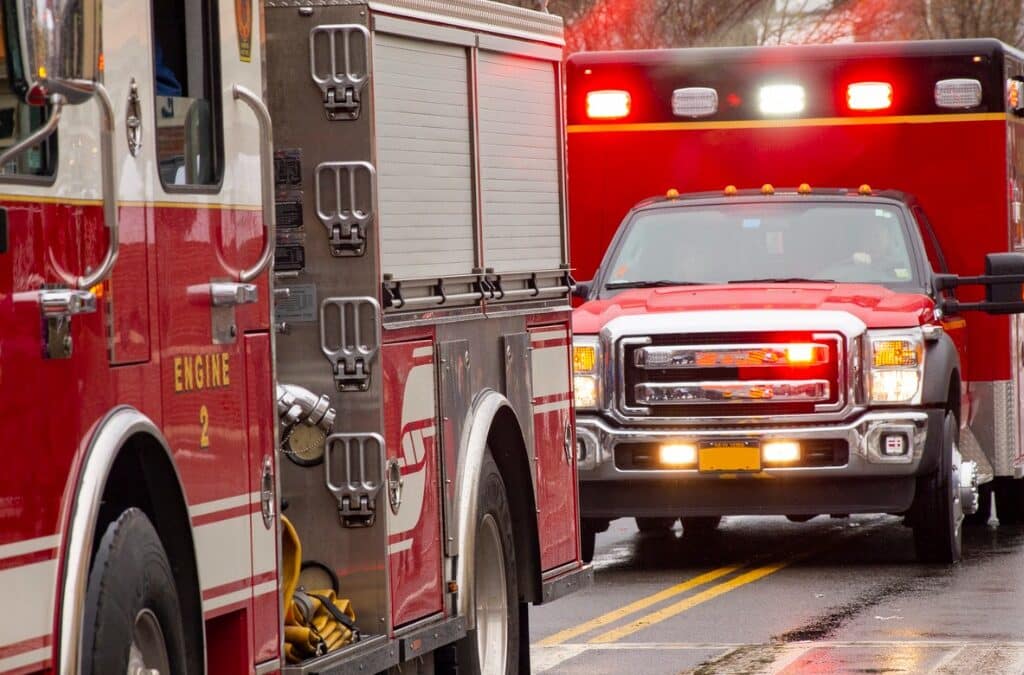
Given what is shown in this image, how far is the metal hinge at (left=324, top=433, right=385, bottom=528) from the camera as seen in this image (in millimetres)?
7121

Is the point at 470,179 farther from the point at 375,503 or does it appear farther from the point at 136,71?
the point at 136,71

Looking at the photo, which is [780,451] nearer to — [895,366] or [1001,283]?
[895,366]

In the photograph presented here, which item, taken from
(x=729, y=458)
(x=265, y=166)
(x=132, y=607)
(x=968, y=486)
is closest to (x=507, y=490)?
(x=265, y=166)

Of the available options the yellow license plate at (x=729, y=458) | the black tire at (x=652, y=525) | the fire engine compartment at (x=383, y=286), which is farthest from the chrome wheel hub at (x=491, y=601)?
the black tire at (x=652, y=525)

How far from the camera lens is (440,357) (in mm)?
7738

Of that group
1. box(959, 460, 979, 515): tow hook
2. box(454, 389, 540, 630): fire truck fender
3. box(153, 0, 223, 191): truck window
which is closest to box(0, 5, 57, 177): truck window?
box(153, 0, 223, 191): truck window

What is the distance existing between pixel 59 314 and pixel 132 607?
2.42 ft

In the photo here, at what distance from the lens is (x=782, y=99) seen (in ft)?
50.3

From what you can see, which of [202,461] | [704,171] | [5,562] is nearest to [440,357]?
[202,461]

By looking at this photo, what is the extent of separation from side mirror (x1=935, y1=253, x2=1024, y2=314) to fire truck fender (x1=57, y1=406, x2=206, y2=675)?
881cm

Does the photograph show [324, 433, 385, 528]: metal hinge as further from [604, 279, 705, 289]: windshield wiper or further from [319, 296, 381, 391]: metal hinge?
[604, 279, 705, 289]: windshield wiper

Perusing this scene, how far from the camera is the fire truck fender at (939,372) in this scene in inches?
526

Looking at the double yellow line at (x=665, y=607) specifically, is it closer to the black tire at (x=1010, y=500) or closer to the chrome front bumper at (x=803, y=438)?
the chrome front bumper at (x=803, y=438)

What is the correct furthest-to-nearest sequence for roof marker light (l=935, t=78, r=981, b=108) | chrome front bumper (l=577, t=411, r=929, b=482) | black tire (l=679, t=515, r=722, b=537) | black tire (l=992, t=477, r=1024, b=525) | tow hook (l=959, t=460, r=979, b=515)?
black tire (l=992, t=477, r=1024, b=525) → black tire (l=679, t=515, r=722, b=537) → roof marker light (l=935, t=78, r=981, b=108) → tow hook (l=959, t=460, r=979, b=515) → chrome front bumper (l=577, t=411, r=929, b=482)
